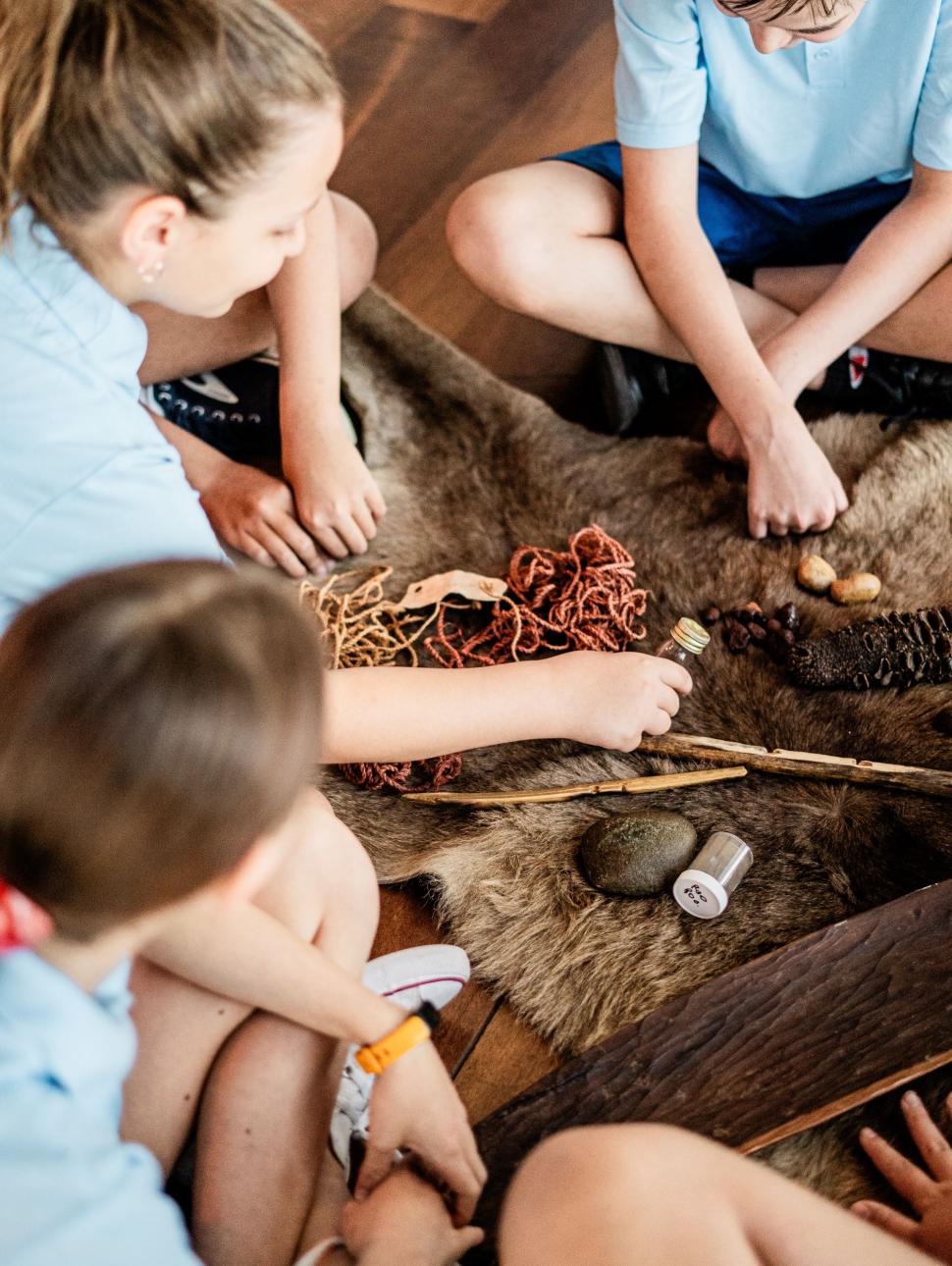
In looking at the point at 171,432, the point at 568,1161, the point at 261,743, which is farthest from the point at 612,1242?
the point at 171,432

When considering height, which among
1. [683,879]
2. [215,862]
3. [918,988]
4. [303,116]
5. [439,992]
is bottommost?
[439,992]

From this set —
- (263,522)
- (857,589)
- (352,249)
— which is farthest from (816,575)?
(352,249)

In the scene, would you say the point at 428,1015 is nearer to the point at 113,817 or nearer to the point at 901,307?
the point at 113,817

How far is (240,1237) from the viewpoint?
2.37 ft

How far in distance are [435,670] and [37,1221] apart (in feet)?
1.86

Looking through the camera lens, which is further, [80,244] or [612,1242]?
[80,244]

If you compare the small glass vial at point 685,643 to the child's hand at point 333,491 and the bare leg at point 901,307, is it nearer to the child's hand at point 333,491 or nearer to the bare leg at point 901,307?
the child's hand at point 333,491

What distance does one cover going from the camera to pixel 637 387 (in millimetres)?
1392

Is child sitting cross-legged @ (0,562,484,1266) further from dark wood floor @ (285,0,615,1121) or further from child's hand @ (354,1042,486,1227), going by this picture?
dark wood floor @ (285,0,615,1121)

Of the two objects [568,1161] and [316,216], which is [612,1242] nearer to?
[568,1161]

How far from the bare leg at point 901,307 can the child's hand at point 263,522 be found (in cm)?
70

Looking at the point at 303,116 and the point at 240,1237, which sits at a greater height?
the point at 303,116

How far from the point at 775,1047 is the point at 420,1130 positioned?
1.02ft

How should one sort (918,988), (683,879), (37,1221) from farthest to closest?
(683,879)
(918,988)
(37,1221)
